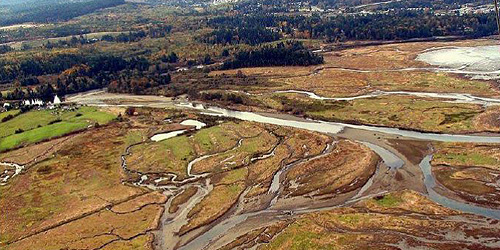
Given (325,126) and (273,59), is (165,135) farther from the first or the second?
(273,59)

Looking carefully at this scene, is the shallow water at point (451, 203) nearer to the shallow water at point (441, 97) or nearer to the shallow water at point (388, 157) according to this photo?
the shallow water at point (388, 157)

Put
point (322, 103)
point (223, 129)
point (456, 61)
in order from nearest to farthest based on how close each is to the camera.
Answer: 1. point (223, 129)
2. point (322, 103)
3. point (456, 61)

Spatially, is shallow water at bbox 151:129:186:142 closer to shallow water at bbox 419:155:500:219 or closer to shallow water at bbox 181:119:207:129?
shallow water at bbox 181:119:207:129

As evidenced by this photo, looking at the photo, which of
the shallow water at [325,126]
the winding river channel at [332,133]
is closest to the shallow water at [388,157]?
the winding river channel at [332,133]

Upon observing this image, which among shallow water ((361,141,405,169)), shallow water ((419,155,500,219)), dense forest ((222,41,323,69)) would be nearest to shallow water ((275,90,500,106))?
shallow water ((361,141,405,169))

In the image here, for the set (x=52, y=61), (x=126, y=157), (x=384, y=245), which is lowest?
(x=384, y=245)

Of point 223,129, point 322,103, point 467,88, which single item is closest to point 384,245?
point 223,129

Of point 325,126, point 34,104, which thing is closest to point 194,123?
point 325,126

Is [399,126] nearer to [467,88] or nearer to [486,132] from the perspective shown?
[486,132]
